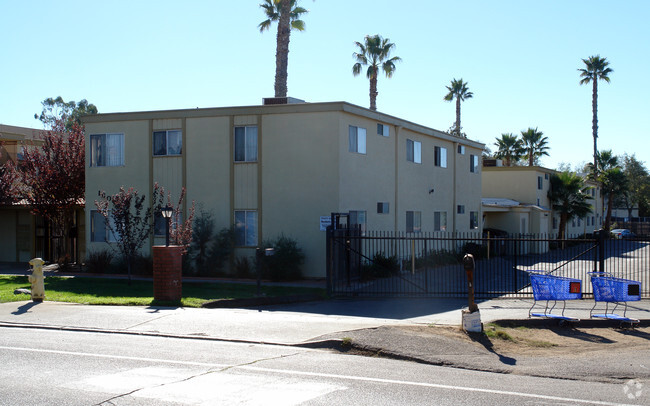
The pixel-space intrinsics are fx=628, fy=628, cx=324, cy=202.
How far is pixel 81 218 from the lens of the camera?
88.5 ft

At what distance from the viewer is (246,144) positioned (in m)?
22.3

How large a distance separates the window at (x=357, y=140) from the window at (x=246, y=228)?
414 centimetres

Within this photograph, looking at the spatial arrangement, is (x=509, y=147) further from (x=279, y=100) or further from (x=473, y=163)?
(x=279, y=100)

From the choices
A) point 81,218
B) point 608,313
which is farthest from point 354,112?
point 81,218

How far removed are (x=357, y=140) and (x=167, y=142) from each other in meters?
7.09

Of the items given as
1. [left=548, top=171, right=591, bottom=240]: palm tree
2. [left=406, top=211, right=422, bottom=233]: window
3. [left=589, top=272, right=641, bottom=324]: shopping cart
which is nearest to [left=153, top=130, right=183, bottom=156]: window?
[left=406, top=211, right=422, bottom=233]: window

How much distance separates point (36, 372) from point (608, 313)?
436 inches

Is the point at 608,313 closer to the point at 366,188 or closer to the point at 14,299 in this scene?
the point at 366,188

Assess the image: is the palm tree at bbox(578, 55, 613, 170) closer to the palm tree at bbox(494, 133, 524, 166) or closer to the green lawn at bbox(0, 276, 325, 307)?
the palm tree at bbox(494, 133, 524, 166)

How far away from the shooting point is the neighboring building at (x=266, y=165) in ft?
69.6

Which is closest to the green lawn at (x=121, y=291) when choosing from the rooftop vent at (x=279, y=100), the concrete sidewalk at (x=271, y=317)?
the concrete sidewalk at (x=271, y=317)

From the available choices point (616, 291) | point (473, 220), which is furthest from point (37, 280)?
point (473, 220)

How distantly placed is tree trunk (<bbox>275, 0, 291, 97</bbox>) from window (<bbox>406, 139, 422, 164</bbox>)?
7.87m

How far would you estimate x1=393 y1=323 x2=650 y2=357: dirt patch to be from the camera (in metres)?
10.3
